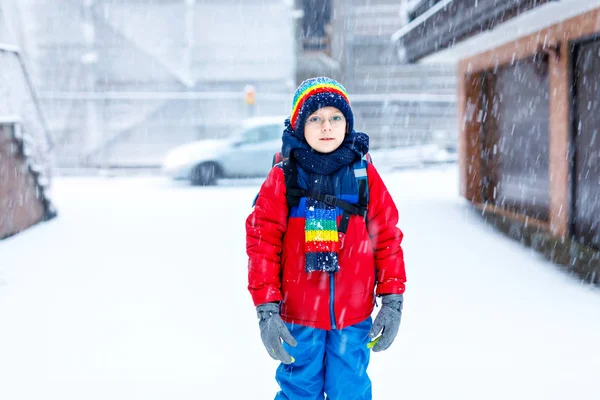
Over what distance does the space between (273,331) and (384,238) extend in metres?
0.58

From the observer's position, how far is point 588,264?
5.82m

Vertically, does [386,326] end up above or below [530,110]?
below

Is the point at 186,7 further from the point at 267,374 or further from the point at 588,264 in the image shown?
the point at 267,374

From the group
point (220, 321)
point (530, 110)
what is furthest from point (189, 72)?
point (220, 321)

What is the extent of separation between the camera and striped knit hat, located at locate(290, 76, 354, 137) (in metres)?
2.36

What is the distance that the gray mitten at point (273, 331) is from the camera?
223cm

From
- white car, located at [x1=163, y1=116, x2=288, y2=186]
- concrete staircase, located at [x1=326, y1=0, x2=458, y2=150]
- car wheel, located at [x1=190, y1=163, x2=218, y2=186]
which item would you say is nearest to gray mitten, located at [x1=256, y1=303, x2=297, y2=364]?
white car, located at [x1=163, y1=116, x2=288, y2=186]

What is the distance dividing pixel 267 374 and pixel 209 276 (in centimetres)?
237

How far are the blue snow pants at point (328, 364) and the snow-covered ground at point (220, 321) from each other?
0.82 metres

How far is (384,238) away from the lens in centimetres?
243

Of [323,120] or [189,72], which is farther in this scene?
[189,72]

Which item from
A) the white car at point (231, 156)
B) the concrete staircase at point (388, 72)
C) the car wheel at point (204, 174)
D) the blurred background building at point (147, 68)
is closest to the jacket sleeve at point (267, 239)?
the white car at point (231, 156)

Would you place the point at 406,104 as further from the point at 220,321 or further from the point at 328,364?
the point at 328,364

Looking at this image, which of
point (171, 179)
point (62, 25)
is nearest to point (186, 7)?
point (62, 25)
